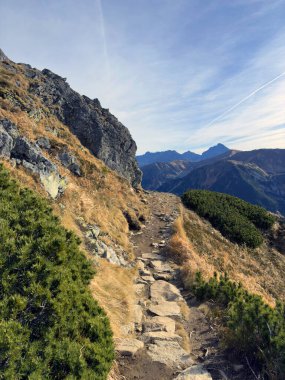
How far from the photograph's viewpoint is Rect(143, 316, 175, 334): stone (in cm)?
962

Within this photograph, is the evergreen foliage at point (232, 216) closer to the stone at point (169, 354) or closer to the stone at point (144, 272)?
the stone at point (144, 272)

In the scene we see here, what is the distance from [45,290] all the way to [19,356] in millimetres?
1159

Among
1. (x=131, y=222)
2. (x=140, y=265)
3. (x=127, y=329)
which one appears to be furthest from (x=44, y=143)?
(x=127, y=329)

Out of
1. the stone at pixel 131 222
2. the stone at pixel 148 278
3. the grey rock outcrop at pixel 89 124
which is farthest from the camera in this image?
the grey rock outcrop at pixel 89 124

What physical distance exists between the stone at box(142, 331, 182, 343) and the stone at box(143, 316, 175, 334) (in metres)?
0.29

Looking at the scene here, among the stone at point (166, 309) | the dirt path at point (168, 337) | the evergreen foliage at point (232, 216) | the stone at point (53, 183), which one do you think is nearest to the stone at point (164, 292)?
the dirt path at point (168, 337)

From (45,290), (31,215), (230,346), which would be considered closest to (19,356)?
(45,290)

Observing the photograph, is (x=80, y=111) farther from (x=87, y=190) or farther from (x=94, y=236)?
(x=94, y=236)

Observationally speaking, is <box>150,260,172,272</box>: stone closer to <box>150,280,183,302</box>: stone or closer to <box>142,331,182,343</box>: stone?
<box>150,280,183,302</box>: stone

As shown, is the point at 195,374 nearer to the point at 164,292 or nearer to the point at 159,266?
the point at 164,292

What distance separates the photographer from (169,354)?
805 centimetres

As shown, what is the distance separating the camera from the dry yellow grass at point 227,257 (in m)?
18.6

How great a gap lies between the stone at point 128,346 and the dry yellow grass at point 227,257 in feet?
26.2

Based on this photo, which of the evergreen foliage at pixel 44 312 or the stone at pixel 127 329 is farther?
the stone at pixel 127 329
